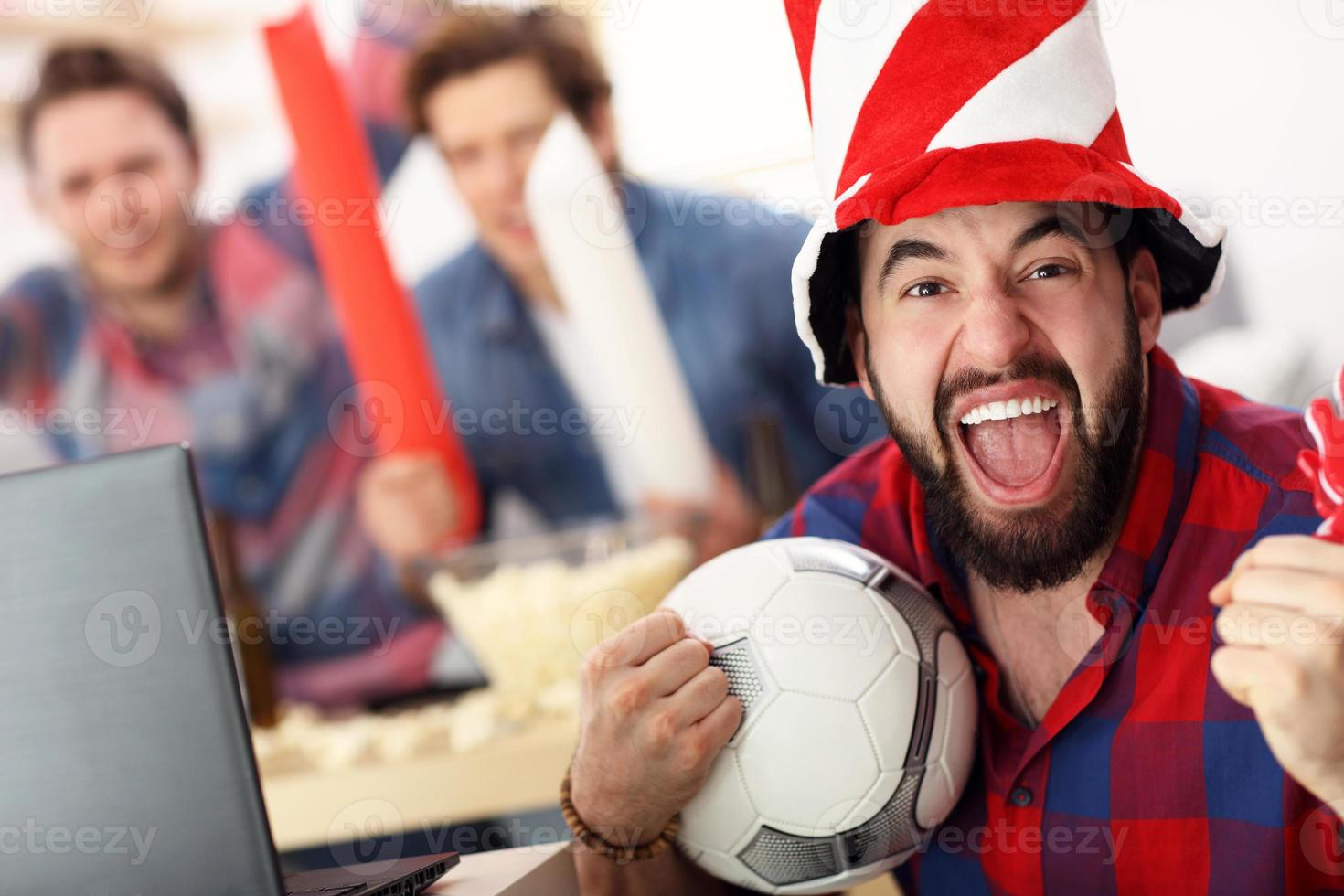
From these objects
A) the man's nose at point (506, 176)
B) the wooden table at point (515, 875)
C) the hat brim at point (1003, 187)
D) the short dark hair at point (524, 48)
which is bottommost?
the wooden table at point (515, 875)

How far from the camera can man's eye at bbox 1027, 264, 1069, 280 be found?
113 centimetres

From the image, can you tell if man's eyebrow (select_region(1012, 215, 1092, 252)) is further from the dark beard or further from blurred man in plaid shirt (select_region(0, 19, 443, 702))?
blurred man in plaid shirt (select_region(0, 19, 443, 702))

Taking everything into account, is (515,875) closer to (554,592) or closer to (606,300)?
(554,592)

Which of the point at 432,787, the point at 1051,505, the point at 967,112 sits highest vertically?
the point at 967,112

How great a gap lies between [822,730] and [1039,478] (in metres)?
0.35

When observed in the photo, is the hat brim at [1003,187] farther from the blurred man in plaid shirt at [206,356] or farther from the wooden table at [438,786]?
the blurred man in plaid shirt at [206,356]

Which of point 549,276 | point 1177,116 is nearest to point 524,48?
point 549,276

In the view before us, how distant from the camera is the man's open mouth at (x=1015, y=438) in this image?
112 centimetres

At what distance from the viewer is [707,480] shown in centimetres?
204

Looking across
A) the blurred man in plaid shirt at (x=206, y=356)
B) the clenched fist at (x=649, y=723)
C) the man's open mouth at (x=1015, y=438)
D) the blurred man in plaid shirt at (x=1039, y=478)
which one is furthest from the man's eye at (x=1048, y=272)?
the blurred man in plaid shirt at (x=206, y=356)

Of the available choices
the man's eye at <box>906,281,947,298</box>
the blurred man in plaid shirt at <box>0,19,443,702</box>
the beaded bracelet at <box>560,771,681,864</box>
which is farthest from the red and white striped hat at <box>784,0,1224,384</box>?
the blurred man in plaid shirt at <box>0,19,443,702</box>

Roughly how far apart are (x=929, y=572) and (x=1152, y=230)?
0.43 m

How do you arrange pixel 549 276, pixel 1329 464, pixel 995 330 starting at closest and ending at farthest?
pixel 1329 464 → pixel 995 330 → pixel 549 276

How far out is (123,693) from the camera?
0.73 metres
